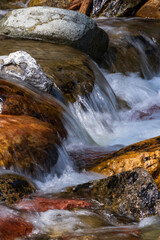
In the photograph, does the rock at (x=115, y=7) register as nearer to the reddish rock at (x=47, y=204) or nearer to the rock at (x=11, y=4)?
the rock at (x=11, y=4)

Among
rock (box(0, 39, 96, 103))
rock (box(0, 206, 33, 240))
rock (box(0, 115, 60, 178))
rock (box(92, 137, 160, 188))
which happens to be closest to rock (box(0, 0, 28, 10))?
rock (box(0, 39, 96, 103))

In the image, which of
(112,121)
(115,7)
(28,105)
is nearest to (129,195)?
(28,105)

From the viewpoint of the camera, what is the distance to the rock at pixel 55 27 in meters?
9.05

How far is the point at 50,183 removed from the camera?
4.15m

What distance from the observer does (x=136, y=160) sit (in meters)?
4.28

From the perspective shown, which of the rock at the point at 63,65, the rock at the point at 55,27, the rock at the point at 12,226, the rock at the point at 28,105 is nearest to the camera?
the rock at the point at 12,226

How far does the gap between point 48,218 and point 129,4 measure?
12352mm

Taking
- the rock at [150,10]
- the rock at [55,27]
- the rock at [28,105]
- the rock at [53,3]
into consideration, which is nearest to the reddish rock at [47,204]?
the rock at [28,105]

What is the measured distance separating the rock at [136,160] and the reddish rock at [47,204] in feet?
2.76

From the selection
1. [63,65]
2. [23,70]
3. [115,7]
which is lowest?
[63,65]

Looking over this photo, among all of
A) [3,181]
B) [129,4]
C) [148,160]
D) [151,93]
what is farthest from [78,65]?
[129,4]

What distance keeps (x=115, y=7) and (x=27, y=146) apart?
37.0 feet

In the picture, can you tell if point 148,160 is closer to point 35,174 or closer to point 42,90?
point 35,174

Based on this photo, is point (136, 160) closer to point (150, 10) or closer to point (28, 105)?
point (28, 105)
